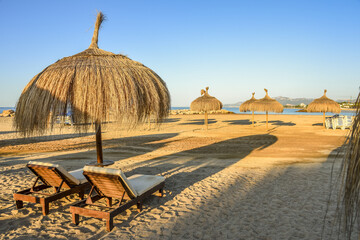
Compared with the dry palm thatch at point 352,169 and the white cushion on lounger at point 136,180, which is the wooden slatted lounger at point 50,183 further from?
the dry palm thatch at point 352,169

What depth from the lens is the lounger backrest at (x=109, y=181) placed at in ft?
10.5

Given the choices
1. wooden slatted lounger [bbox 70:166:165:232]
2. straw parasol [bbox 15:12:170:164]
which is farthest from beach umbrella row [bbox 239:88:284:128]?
wooden slatted lounger [bbox 70:166:165:232]

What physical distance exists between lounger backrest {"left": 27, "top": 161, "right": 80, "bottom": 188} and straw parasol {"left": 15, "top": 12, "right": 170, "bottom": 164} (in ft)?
1.82

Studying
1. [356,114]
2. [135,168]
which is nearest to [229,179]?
[135,168]

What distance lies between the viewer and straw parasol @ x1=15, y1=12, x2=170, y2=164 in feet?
11.8

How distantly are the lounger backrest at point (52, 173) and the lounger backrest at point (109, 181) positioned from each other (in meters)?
0.56

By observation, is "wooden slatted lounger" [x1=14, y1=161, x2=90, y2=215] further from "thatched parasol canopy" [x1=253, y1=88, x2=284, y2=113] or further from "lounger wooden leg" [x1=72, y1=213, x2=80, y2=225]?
"thatched parasol canopy" [x1=253, y1=88, x2=284, y2=113]

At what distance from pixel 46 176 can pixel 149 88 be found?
85.7 inches

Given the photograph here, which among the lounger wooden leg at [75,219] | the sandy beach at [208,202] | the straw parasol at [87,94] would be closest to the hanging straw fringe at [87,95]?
the straw parasol at [87,94]

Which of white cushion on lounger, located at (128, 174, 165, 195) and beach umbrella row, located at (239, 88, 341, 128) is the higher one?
beach umbrella row, located at (239, 88, 341, 128)

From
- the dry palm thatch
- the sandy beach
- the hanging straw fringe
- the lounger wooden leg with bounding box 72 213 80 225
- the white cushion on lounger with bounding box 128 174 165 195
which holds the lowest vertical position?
the sandy beach

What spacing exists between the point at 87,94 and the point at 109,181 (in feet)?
4.27

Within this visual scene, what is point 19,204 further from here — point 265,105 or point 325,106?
point 325,106

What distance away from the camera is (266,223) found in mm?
3484
